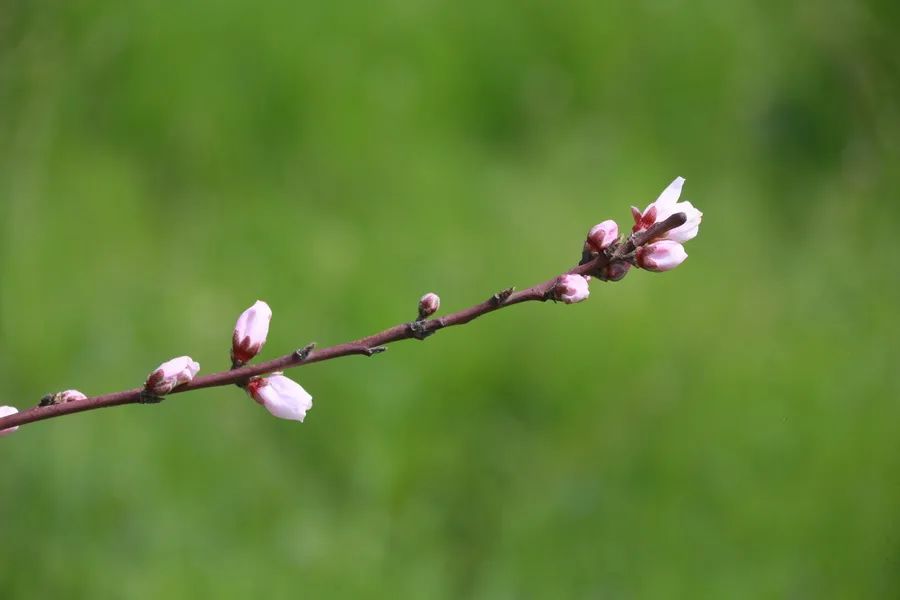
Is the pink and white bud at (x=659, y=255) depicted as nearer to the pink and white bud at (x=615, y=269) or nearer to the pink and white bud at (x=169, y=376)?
the pink and white bud at (x=615, y=269)

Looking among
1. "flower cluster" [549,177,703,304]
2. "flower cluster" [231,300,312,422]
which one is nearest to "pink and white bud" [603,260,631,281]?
"flower cluster" [549,177,703,304]

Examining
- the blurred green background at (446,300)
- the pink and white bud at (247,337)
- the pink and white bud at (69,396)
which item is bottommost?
the pink and white bud at (69,396)

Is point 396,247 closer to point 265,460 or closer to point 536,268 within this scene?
point 536,268

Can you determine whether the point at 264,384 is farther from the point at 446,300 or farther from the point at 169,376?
the point at 446,300

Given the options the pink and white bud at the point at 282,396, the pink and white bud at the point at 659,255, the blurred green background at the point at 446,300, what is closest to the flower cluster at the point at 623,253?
the pink and white bud at the point at 659,255

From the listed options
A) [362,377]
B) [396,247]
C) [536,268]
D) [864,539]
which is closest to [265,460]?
[362,377]
